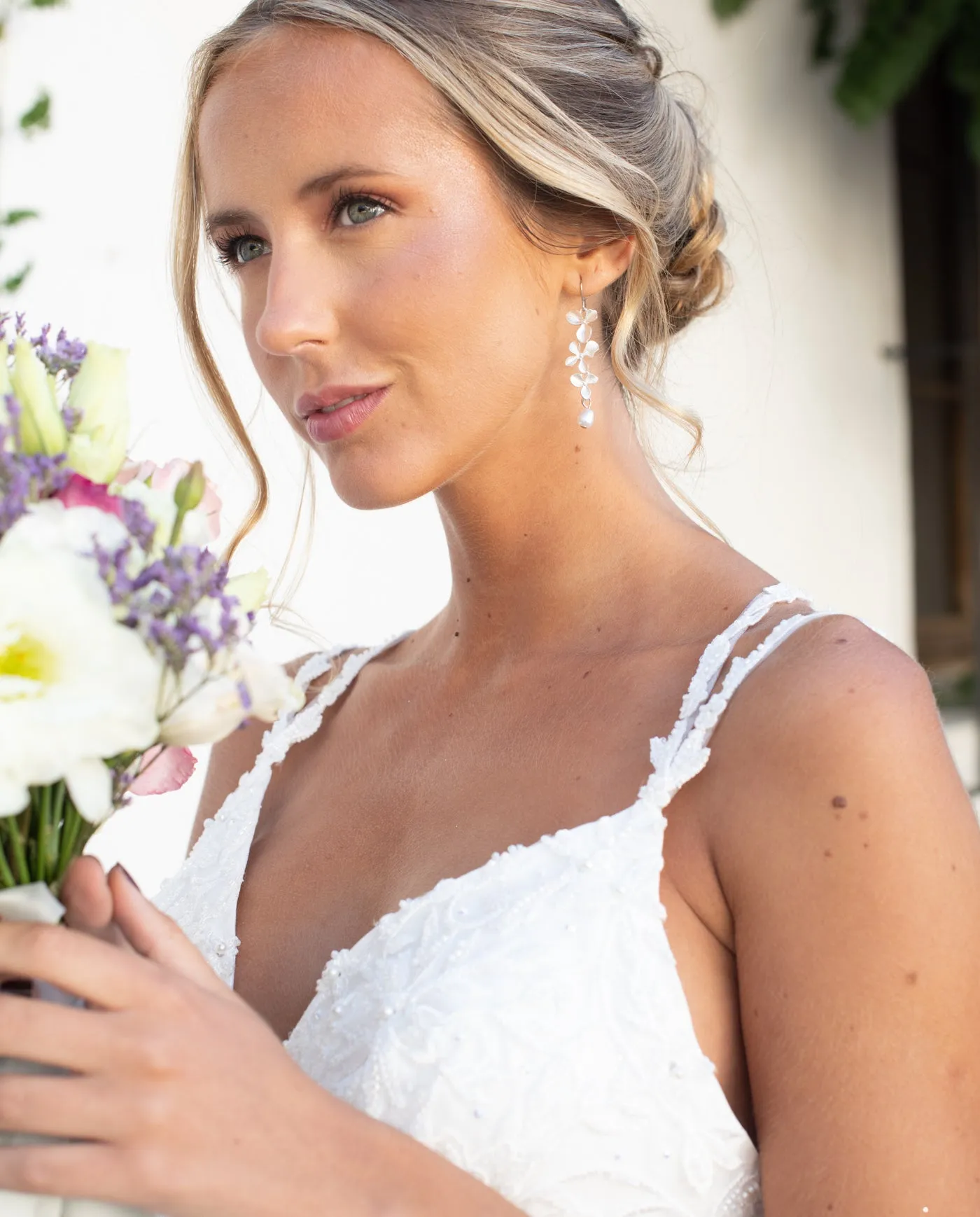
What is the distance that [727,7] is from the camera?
422cm

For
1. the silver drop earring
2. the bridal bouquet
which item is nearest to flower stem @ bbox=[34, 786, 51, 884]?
the bridal bouquet

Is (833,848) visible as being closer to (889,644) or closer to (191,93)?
(889,644)

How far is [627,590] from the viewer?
1.79 meters

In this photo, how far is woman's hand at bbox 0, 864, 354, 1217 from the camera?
101 cm

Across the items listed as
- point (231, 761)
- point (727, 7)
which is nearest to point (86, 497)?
point (231, 761)

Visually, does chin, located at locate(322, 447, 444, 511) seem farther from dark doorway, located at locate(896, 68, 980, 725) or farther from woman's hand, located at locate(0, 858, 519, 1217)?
dark doorway, located at locate(896, 68, 980, 725)

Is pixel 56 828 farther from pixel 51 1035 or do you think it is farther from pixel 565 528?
pixel 565 528

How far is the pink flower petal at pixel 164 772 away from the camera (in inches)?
44.6

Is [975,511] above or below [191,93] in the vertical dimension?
below

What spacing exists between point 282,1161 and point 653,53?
61.5 inches

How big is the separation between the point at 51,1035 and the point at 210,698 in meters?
0.27

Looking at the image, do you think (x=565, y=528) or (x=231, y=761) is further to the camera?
(x=231, y=761)

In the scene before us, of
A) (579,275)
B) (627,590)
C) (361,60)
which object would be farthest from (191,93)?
(627,590)

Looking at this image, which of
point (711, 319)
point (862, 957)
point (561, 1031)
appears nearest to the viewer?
point (862, 957)
